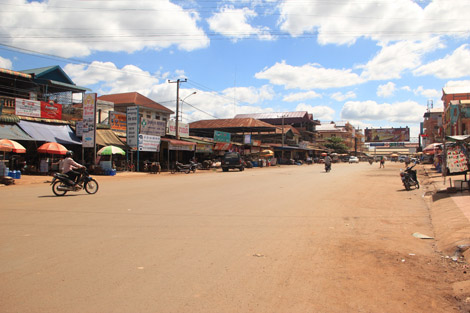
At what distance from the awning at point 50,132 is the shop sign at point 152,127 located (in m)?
5.67

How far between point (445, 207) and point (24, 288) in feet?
35.4

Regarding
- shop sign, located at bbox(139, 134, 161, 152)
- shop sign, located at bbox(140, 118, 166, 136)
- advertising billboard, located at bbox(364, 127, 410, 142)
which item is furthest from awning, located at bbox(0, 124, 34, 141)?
advertising billboard, located at bbox(364, 127, 410, 142)

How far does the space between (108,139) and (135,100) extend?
879 inches

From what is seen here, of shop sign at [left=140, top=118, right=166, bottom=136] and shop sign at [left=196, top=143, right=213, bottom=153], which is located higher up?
shop sign at [left=140, top=118, right=166, bottom=136]

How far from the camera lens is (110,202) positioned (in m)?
11.4

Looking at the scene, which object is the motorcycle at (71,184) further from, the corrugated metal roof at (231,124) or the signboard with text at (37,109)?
the corrugated metal roof at (231,124)

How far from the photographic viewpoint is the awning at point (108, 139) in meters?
27.6

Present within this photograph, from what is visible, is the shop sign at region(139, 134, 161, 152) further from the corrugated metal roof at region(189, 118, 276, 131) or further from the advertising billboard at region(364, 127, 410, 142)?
the advertising billboard at region(364, 127, 410, 142)

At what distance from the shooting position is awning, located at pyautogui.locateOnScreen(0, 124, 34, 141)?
21.3 m

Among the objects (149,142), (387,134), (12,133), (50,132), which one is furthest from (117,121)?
(387,134)

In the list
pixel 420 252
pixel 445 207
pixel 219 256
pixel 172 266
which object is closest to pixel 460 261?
pixel 420 252

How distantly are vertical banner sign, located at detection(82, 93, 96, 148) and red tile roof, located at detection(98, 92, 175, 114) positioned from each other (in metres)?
23.5

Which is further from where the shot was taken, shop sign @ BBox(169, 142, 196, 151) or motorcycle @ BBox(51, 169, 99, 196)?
shop sign @ BBox(169, 142, 196, 151)

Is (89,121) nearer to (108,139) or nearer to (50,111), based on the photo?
(50,111)
